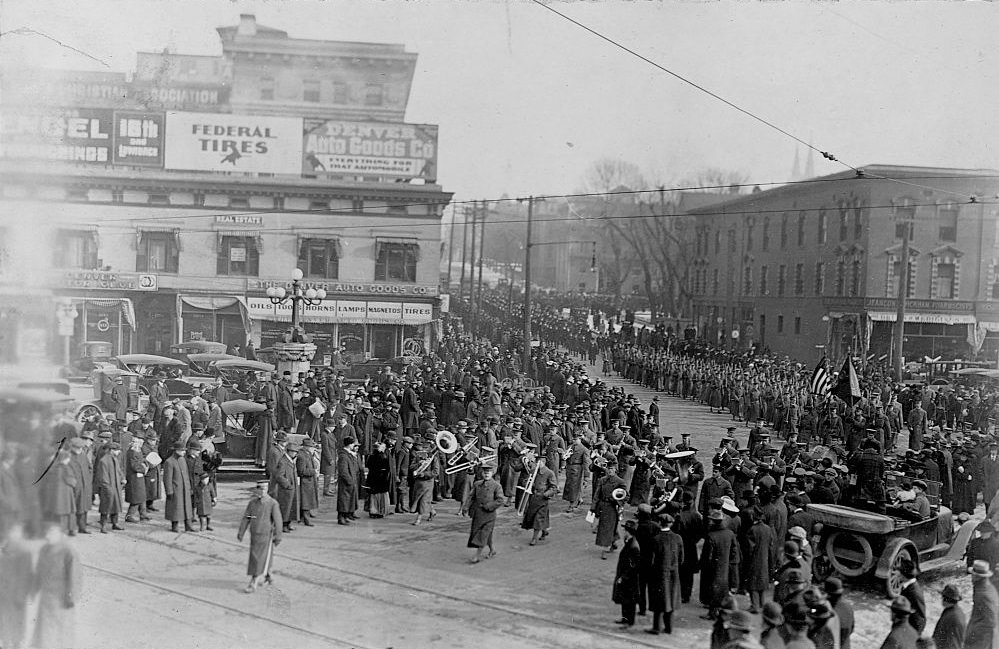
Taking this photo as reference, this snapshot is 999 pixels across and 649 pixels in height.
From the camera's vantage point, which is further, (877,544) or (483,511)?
(483,511)

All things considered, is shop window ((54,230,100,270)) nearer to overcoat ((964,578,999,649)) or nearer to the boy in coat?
the boy in coat

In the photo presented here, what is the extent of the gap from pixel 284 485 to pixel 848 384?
13355mm

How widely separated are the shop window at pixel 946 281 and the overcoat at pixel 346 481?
107 ft

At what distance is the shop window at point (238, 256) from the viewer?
34.1 meters

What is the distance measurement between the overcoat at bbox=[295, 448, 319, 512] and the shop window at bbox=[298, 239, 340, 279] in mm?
21783

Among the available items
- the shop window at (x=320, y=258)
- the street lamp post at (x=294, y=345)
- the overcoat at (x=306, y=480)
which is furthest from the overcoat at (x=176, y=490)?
→ the shop window at (x=320, y=258)

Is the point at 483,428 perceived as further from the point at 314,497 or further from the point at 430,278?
the point at 430,278

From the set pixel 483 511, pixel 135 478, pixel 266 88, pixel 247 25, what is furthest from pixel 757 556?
pixel 266 88

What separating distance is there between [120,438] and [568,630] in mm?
8981

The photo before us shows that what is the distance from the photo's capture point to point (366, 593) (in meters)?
10.4

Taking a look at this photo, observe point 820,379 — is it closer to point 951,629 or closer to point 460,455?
point 460,455

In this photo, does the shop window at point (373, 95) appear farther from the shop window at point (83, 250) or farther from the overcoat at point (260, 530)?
the overcoat at point (260, 530)

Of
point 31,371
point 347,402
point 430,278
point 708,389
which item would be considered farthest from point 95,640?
point 430,278

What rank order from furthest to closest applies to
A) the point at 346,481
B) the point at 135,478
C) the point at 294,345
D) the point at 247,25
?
the point at 247,25, the point at 294,345, the point at 346,481, the point at 135,478
